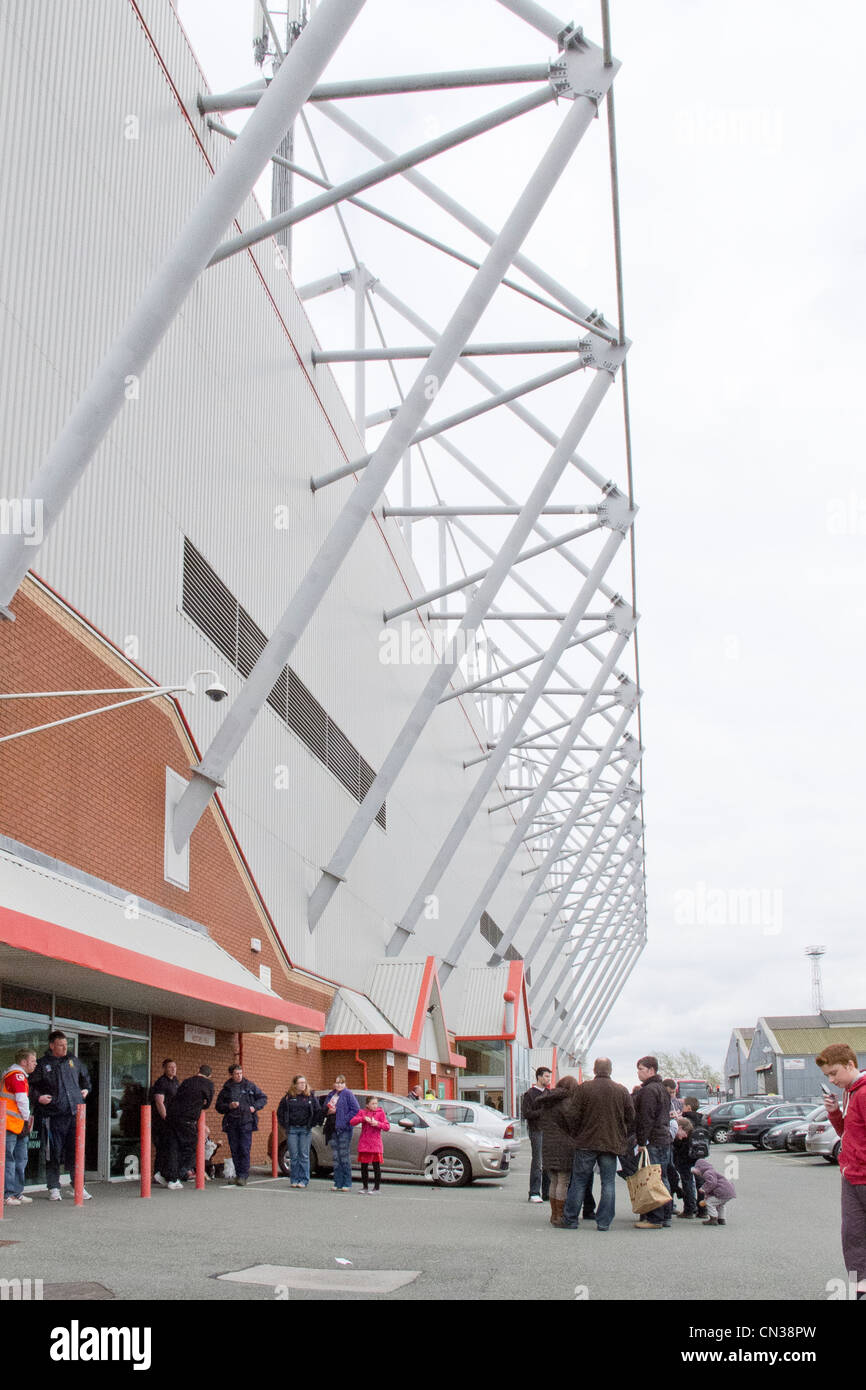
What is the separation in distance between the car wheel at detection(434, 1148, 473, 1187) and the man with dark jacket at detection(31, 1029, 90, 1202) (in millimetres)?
7124

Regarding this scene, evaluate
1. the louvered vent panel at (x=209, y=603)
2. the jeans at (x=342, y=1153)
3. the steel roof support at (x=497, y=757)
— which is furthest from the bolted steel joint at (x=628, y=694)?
the jeans at (x=342, y=1153)

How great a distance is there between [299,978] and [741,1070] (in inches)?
4024

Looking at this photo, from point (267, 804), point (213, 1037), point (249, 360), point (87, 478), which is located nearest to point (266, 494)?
point (249, 360)

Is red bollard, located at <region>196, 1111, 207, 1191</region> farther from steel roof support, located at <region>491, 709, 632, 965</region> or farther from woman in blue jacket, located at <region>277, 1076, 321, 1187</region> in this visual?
steel roof support, located at <region>491, 709, 632, 965</region>

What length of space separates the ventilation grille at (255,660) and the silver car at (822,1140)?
38.6 feet

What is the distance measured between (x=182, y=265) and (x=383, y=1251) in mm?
9284

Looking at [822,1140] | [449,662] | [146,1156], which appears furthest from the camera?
[822,1140]

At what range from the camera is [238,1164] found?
16.2 meters

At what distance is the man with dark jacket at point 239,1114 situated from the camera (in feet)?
52.9

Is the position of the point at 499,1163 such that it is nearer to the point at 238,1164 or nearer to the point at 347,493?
the point at 238,1164

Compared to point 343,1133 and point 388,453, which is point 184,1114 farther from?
point 388,453

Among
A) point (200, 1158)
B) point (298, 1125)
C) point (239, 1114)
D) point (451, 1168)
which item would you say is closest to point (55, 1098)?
point (200, 1158)

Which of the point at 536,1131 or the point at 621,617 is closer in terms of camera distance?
the point at 536,1131

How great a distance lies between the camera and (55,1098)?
499 inches
